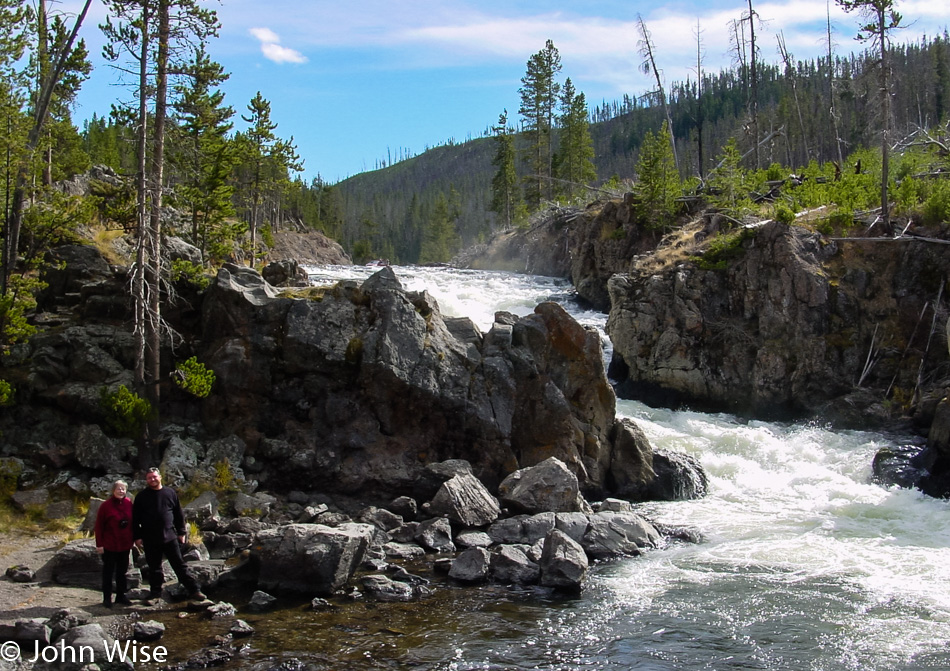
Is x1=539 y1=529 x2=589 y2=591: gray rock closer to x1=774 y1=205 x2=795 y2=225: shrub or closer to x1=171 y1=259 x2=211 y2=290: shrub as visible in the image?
x1=171 y1=259 x2=211 y2=290: shrub

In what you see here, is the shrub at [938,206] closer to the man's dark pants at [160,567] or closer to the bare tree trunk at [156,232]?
the bare tree trunk at [156,232]

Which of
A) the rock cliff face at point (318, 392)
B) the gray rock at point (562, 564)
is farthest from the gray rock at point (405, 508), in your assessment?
the gray rock at point (562, 564)

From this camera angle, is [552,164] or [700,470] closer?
[700,470]

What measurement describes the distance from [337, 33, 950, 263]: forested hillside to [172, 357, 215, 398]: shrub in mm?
33282

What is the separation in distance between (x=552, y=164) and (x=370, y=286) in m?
56.8

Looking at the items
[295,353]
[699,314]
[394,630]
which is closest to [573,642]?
[394,630]

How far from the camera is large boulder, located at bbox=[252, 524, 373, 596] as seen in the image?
12.5 m

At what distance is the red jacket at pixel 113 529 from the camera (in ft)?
37.2

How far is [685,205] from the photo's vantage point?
132 feet

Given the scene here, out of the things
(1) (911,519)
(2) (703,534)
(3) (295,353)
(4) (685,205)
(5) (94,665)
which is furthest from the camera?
(4) (685,205)

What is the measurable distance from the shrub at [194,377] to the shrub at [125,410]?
97cm

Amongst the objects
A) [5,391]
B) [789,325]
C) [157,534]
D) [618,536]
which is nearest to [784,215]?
[789,325]

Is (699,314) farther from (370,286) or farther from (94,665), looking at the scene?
(94,665)

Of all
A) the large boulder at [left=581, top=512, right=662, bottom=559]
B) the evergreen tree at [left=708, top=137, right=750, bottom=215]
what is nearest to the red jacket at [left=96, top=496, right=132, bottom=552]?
the large boulder at [left=581, top=512, right=662, bottom=559]
